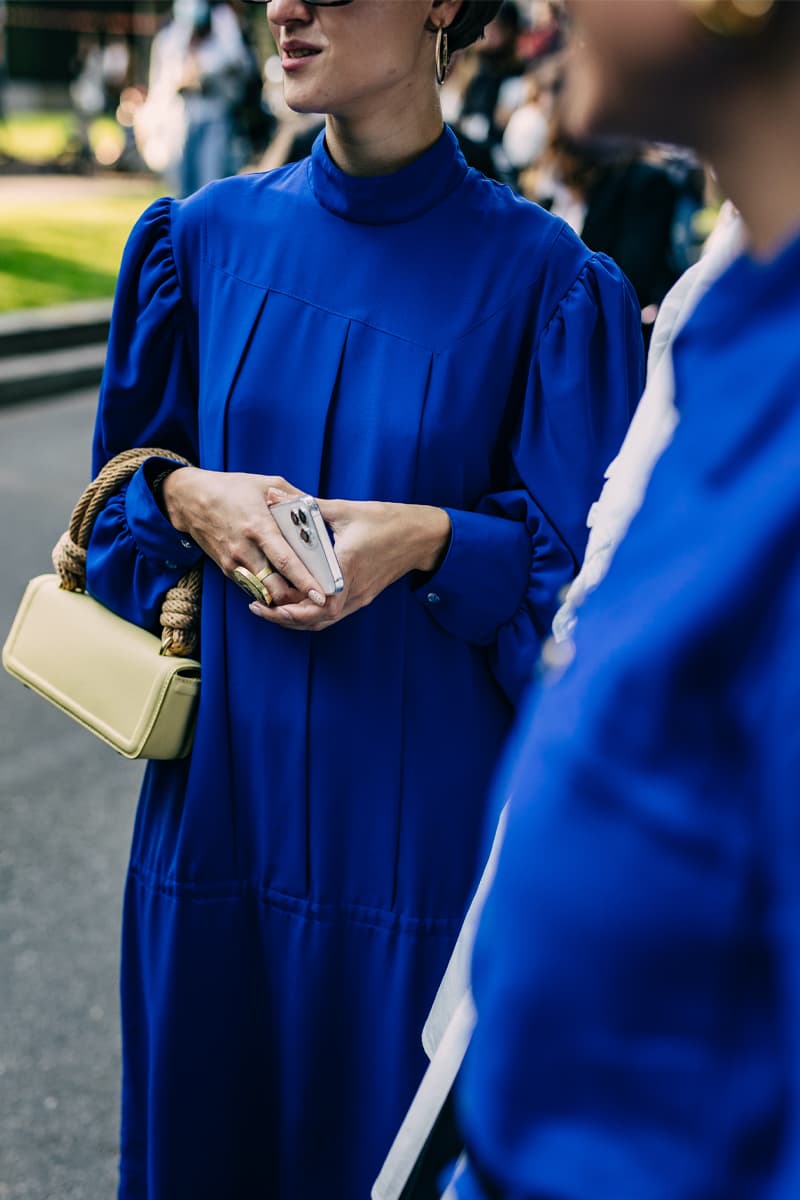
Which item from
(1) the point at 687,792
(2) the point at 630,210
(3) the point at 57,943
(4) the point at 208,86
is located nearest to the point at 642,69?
(1) the point at 687,792

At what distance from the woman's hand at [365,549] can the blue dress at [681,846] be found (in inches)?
31.8

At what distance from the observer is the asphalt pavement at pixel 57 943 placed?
2.46 meters

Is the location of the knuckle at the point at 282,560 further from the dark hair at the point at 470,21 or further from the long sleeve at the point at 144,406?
the dark hair at the point at 470,21

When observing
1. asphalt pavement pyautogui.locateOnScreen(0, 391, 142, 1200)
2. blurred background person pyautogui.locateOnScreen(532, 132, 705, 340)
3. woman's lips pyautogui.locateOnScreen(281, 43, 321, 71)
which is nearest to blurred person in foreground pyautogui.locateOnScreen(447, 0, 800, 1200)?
woman's lips pyautogui.locateOnScreen(281, 43, 321, 71)

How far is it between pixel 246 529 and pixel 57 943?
1.84m

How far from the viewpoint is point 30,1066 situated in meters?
2.65

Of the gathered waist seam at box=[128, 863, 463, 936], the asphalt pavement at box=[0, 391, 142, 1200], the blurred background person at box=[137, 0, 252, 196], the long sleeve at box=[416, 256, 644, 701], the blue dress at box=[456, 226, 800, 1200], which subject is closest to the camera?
the blue dress at box=[456, 226, 800, 1200]

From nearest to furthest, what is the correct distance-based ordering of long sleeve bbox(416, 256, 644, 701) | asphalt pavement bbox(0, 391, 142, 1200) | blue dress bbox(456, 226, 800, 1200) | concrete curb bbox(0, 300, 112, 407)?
blue dress bbox(456, 226, 800, 1200) → long sleeve bbox(416, 256, 644, 701) → asphalt pavement bbox(0, 391, 142, 1200) → concrete curb bbox(0, 300, 112, 407)

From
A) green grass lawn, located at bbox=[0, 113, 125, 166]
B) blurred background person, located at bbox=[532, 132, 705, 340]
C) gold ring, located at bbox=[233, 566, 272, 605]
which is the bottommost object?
green grass lawn, located at bbox=[0, 113, 125, 166]

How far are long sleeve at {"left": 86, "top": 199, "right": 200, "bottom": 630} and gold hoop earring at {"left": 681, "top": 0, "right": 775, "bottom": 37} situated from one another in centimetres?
109

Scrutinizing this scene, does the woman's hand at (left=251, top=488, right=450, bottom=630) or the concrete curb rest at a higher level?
the woman's hand at (left=251, top=488, right=450, bottom=630)

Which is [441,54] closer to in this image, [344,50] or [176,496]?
[344,50]

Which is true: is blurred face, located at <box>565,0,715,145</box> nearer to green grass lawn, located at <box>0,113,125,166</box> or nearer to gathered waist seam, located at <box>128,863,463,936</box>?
gathered waist seam, located at <box>128,863,463,936</box>

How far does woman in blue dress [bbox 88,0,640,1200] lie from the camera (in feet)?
5.09
